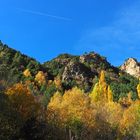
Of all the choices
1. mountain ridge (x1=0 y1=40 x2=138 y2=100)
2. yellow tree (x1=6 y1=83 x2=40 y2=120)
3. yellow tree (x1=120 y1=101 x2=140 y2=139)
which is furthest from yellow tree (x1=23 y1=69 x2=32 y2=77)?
yellow tree (x1=6 y1=83 x2=40 y2=120)

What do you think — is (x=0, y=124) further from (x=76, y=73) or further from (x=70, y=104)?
(x=76, y=73)

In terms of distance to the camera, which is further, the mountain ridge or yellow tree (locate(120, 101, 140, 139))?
the mountain ridge

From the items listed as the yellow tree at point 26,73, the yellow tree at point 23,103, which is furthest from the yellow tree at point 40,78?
the yellow tree at point 23,103

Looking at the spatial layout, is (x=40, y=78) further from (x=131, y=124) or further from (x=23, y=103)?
(x=23, y=103)

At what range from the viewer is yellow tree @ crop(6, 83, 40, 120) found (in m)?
60.3

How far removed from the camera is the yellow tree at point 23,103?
198 ft

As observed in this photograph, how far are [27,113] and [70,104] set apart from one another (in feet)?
82.7

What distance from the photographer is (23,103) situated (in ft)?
205

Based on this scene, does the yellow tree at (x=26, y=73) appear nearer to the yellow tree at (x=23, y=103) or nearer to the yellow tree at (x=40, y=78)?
the yellow tree at (x=40, y=78)

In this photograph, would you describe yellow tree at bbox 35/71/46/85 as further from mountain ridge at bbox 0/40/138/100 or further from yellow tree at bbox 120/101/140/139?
yellow tree at bbox 120/101/140/139

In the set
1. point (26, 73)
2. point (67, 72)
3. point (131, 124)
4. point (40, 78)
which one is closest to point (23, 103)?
point (131, 124)

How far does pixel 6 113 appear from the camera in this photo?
56438 millimetres

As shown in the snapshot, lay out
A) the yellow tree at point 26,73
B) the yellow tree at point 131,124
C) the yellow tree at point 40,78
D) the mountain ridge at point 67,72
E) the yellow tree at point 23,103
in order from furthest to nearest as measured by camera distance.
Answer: the mountain ridge at point 67,72, the yellow tree at point 26,73, the yellow tree at point 40,78, the yellow tree at point 131,124, the yellow tree at point 23,103

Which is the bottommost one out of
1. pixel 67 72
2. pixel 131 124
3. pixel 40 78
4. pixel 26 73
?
pixel 131 124
